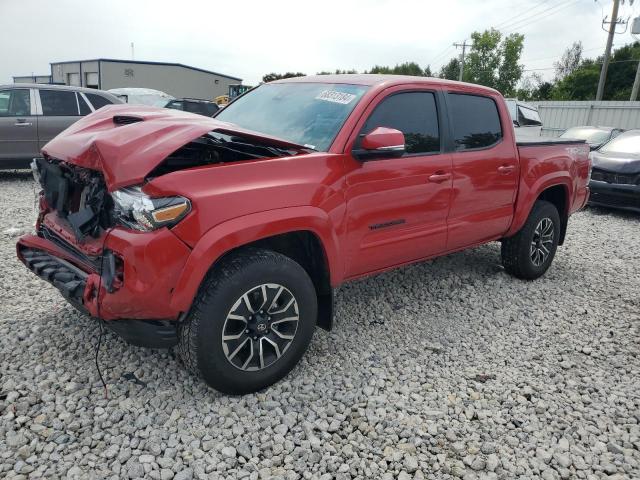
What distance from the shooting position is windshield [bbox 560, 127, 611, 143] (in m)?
11.6

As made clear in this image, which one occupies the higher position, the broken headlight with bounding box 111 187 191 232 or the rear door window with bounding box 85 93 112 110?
the rear door window with bounding box 85 93 112 110

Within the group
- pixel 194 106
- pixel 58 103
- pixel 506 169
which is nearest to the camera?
pixel 506 169

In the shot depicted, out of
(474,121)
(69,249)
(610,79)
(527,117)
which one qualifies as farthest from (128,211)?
(610,79)

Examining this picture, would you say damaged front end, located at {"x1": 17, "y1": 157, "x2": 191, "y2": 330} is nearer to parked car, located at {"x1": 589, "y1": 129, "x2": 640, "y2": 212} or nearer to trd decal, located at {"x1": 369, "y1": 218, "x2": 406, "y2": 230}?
trd decal, located at {"x1": 369, "y1": 218, "x2": 406, "y2": 230}

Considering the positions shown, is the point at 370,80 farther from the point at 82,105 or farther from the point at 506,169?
the point at 82,105

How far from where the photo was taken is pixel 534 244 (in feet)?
16.6

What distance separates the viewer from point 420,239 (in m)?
3.81

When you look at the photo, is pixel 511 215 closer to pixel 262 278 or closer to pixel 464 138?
pixel 464 138

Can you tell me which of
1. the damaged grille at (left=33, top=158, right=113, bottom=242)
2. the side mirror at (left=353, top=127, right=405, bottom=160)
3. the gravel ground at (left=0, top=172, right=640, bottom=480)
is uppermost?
the side mirror at (left=353, top=127, right=405, bottom=160)

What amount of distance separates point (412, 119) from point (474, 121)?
815 millimetres

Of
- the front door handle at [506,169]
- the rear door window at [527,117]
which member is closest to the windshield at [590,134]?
the rear door window at [527,117]

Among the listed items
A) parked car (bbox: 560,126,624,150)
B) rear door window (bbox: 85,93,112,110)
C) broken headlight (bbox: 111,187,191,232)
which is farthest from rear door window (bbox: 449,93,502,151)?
parked car (bbox: 560,126,624,150)

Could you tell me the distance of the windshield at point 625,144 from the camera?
9.47m

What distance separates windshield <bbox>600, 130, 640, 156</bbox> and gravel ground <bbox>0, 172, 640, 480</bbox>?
6.30 metres
